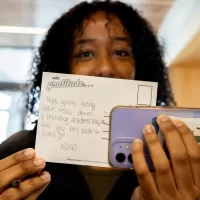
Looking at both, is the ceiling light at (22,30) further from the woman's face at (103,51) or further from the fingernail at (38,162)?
the fingernail at (38,162)

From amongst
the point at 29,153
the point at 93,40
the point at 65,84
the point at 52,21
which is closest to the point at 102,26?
the point at 93,40

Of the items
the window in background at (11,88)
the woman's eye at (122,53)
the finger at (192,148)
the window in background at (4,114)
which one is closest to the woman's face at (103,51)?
the woman's eye at (122,53)

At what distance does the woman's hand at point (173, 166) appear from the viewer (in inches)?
19.8

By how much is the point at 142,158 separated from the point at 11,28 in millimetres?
1885

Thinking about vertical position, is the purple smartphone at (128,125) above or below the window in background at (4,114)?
below

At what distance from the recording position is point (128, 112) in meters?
0.57

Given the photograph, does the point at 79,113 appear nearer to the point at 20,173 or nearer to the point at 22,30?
the point at 20,173

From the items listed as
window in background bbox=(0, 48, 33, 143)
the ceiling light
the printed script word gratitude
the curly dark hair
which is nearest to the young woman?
the curly dark hair

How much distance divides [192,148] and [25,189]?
27 centimetres

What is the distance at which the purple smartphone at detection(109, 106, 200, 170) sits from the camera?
21.3 inches

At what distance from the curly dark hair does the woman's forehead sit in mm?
11

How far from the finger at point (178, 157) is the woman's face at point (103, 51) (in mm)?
213

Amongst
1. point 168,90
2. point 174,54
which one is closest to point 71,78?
point 168,90

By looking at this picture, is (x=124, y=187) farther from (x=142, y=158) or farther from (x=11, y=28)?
(x=11, y=28)
